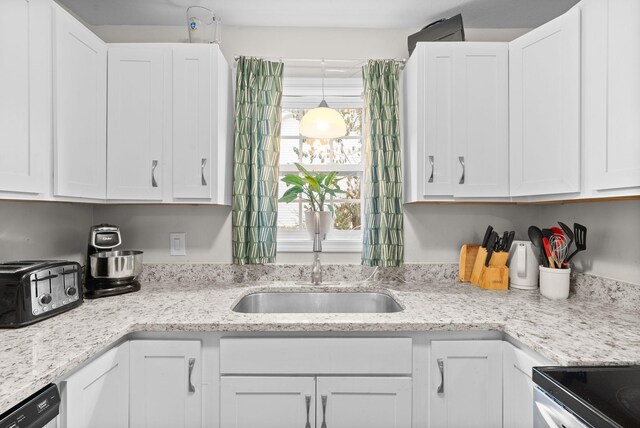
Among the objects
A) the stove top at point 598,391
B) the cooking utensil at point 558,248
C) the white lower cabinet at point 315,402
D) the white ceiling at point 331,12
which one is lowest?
the white lower cabinet at point 315,402

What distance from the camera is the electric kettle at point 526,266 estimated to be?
1.85 m

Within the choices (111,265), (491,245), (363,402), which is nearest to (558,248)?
(491,245)

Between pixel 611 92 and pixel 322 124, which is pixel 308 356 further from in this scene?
pixel 611 92

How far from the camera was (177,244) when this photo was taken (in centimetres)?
210

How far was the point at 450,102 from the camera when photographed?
1773mm

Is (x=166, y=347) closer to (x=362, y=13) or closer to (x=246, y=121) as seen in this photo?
(x=246, y=121)

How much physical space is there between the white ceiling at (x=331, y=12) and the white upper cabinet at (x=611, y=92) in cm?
67

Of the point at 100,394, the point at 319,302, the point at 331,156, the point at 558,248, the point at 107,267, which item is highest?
the point at 331,156

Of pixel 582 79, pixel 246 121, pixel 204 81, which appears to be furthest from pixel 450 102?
pixel 204 81

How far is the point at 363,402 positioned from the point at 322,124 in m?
1.35

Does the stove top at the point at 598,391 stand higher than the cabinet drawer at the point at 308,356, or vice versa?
the stove top at the point at 598,391

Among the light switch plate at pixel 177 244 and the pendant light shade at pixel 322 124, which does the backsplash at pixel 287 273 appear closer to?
the light switch plate at pixel 177 244

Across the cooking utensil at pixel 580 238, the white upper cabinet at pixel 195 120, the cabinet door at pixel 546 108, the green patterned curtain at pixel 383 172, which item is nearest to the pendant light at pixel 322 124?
the green patterned curtain at pixel 383 172

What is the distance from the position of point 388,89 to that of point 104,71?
1557mm
